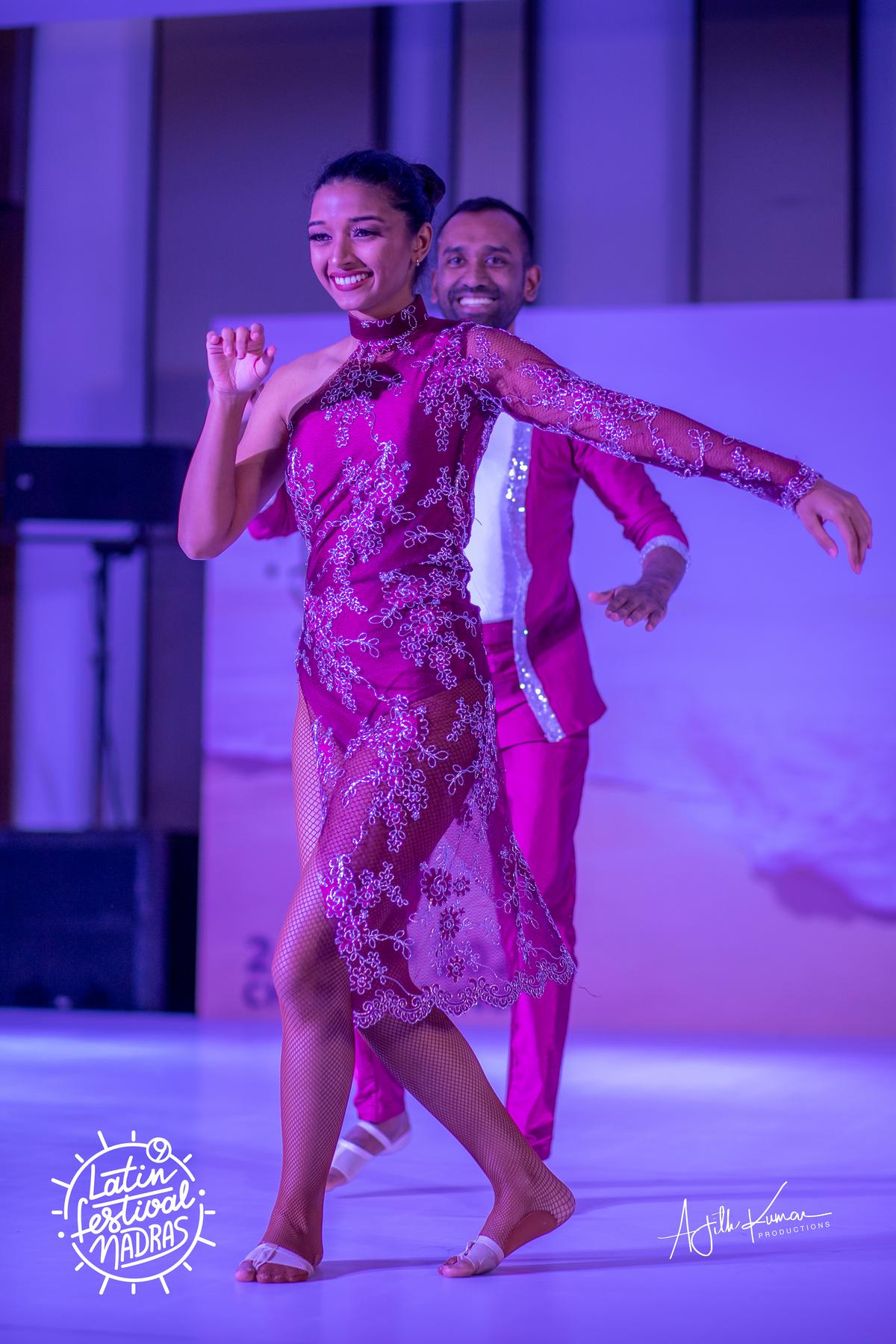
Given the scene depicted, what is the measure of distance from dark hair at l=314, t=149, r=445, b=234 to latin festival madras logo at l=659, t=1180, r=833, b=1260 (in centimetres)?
144

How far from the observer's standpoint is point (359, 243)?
216cm

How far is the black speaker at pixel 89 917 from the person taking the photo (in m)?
5.23

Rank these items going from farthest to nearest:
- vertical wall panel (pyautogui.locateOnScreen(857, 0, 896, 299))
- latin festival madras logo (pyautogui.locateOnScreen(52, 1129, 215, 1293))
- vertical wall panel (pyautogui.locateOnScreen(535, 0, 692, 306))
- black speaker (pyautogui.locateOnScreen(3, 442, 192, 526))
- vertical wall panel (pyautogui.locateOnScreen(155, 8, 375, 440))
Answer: vertical wall panel (pyautogui.locateOnScreen(155, 8, 375, 440)), vertical wall panel (pyautogui.locateOnScreen(535, 0, 692, 306)), vertical wall panel (pyautogui.locateOnScreen(857, 0, 896, 299)), black speaker (pyautogui.locateOnScreen(3, 442, 192, 526)), latin festival madras logo (pyautogui.locateOnScreen(52, 1129, 215, 1293))

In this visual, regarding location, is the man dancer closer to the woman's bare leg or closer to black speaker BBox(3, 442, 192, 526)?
the woman's bare leg

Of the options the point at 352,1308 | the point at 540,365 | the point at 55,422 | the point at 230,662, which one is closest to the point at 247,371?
the point at 540,365

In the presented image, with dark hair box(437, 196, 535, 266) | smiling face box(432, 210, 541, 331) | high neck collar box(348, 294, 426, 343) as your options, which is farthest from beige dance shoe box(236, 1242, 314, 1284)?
dark hair box(437, 196, 535, 266)

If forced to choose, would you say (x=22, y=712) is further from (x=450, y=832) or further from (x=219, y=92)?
(x=450, y=832)

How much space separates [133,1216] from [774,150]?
4567 millimetres

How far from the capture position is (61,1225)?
7.57 feet

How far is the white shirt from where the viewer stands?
287 centimetres

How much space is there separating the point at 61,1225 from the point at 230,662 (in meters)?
3.10

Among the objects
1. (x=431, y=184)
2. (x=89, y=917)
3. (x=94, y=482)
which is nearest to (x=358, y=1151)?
(x=431, y=184)

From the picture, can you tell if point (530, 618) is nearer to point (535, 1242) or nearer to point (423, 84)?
point (535, 1242)

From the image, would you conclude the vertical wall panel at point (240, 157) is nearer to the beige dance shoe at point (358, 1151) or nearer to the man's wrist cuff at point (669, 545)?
the man's wrist cuff at point (669, 545)
